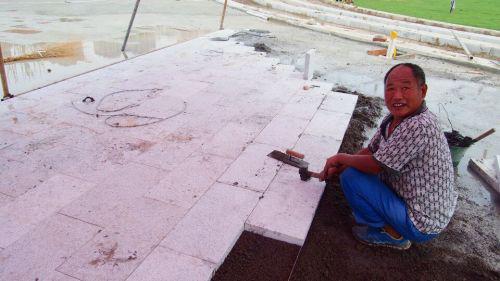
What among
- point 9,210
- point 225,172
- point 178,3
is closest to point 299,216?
point 225,172

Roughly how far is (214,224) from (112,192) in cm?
108

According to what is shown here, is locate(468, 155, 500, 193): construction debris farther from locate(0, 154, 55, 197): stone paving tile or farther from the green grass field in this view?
the green grass field

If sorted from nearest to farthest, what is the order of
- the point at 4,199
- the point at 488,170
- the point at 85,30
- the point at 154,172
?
1. the point at 4,199
2. the point at 154,172
3. the point at 488,170
4. the point at 85,30

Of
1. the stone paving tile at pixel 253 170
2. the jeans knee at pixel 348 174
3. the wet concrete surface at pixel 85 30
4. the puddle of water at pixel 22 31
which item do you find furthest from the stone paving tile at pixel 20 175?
the puddle of water at pixel 22 31

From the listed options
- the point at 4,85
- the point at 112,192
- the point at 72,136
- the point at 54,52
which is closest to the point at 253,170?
the point at 112,192

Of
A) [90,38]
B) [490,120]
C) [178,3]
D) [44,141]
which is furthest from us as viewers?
[178,3]

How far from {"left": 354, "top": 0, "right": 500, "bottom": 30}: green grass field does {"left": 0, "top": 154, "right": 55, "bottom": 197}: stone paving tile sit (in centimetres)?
1884

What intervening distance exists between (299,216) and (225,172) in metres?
0.97

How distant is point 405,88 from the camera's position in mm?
2502

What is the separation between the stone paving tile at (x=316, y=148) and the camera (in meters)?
3.96

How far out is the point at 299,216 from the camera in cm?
311

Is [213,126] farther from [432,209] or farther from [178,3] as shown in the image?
[178,3]

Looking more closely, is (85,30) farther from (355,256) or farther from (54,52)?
(355,256)

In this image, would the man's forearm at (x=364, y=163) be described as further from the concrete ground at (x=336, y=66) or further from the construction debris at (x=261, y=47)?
the construction debris at (x=261, y=47)
